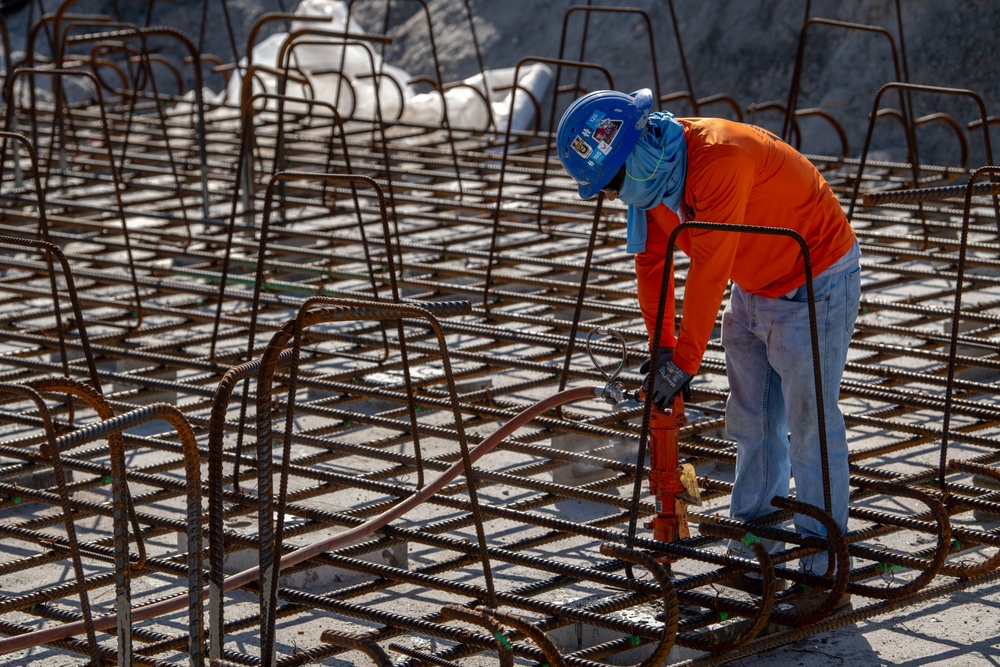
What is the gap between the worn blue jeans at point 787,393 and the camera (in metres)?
3.66

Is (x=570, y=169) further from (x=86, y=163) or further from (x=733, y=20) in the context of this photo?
(x=733, y=20)

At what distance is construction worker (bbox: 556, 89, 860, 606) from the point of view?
136 inches

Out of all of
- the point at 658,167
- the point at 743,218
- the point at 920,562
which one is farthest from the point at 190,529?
the point at 920,562

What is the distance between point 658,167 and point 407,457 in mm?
1689

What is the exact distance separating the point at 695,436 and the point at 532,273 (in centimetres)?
326

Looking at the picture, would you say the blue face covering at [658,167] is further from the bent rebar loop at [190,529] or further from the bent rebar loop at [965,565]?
the bent rebar loop at [190,529]

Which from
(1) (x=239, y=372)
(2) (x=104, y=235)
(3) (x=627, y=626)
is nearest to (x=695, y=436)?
(3) (x=627, y=626)

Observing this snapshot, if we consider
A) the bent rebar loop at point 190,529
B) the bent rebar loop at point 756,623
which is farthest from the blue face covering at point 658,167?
the bent rebar loop at point 190,529

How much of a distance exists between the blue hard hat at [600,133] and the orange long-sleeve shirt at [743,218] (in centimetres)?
18

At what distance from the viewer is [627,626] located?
3.42 metres

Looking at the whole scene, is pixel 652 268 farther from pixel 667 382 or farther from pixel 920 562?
pixel 920 562

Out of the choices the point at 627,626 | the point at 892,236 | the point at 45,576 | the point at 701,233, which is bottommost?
the point at 45,576

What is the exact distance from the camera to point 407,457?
4656 millimetres

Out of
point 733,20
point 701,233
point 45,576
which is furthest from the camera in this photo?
point 733,20
